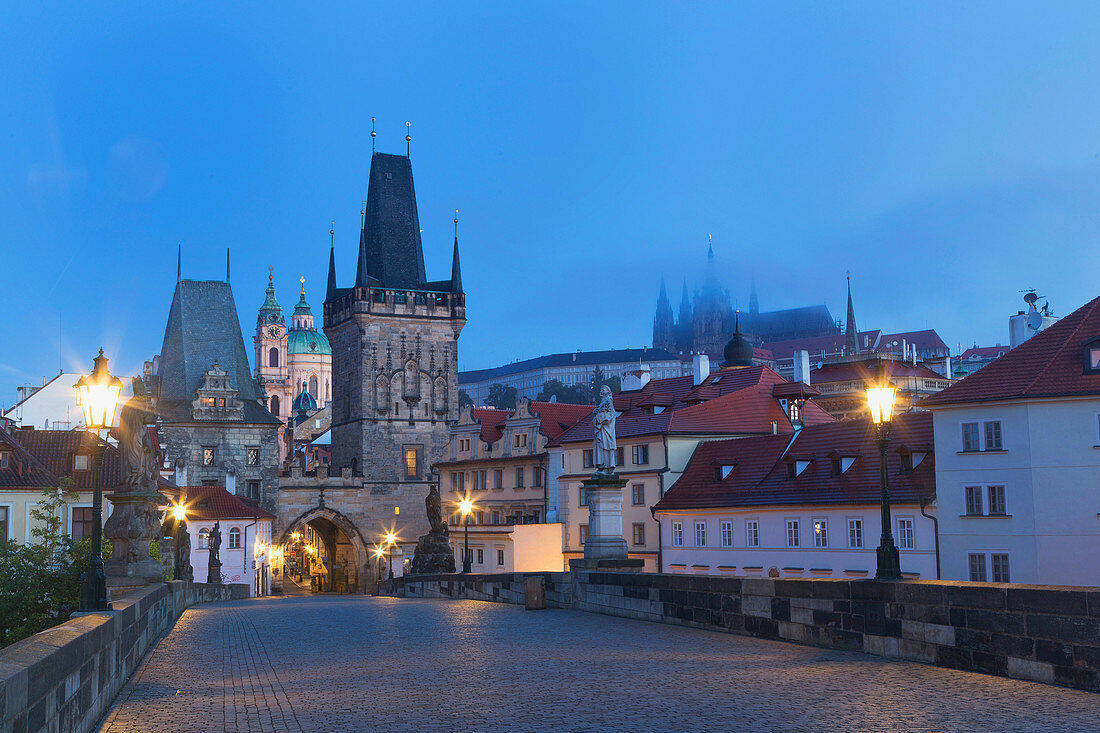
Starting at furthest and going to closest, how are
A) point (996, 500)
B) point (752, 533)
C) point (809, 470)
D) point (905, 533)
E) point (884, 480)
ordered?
point (752, 533), point (809, 470), point (905, 533), point (996, 500), point (884, 480)

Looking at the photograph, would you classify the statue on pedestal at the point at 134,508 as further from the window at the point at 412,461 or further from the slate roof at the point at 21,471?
the window at the point at 412,461

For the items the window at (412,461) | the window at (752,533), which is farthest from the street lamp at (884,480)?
the window at (412,461)

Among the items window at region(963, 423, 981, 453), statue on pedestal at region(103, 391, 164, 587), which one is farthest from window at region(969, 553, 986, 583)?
Result: statue on pedestal at region(103, 391, 164, 587)

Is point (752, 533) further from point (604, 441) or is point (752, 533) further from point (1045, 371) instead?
point (604, 441)

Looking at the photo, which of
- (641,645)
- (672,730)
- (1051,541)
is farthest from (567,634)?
(1051,541)

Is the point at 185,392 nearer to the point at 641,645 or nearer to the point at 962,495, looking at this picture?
the point at 962,495

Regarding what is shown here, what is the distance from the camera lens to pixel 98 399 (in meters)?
15.2

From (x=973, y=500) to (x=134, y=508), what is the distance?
2722cm

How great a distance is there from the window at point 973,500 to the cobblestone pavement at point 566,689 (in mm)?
23515

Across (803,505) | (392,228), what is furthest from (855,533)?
(392,228)

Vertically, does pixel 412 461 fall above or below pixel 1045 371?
below

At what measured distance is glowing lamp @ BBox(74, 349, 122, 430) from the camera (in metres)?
15.2

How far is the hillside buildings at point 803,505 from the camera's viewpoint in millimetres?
41656

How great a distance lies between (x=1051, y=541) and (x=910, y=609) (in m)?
25.5
